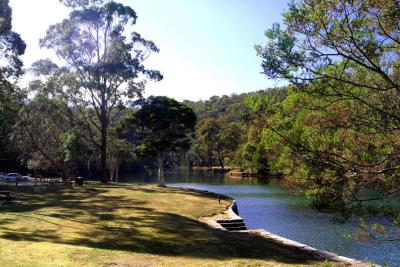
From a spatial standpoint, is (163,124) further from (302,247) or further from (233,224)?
(302,247)

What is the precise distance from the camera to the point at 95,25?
39.8m

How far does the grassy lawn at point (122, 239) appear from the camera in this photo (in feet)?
38.6

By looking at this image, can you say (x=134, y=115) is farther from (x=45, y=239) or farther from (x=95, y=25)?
(x=45, y=239)

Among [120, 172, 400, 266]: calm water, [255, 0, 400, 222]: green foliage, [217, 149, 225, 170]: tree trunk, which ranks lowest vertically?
[120, 172, 400, 266]: calm water

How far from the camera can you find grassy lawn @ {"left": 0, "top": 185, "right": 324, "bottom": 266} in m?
11.8

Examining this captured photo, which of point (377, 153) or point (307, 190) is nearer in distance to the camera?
point (377, 153)

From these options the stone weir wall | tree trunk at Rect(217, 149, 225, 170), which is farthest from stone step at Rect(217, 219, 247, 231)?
tree trunk at Rect(217, 149, 225, 170)

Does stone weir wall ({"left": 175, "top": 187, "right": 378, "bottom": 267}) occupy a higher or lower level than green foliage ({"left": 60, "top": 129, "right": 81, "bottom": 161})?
lower

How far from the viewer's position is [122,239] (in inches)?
585

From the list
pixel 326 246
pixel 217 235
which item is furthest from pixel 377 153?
pixel 326 246

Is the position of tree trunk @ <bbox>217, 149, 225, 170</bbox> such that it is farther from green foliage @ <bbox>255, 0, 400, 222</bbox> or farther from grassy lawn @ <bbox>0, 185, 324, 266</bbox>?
green foliage @ <bbox>255, 0, 400, 222</bbox>

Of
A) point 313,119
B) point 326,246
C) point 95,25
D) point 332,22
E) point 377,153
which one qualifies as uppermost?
point 95,25

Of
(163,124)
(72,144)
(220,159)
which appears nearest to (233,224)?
(163,124)

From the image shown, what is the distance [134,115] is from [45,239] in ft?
88.0
